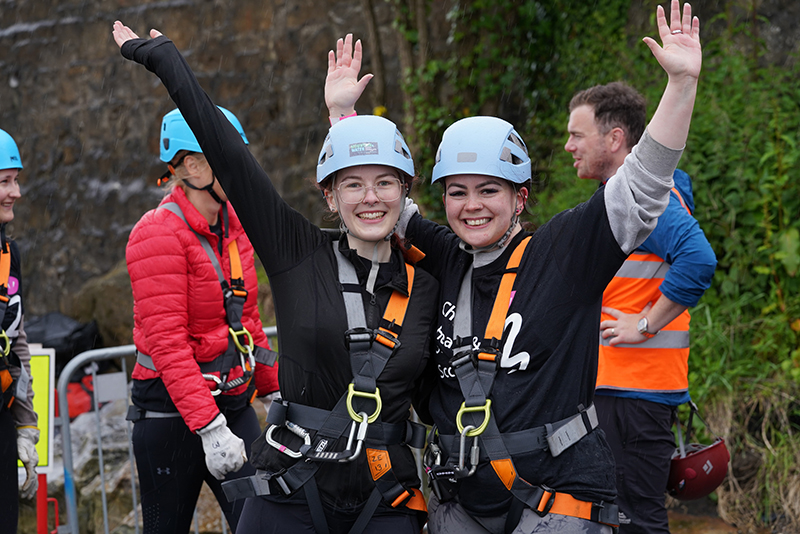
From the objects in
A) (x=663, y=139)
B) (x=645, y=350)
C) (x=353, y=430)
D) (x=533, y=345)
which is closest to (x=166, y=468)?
(x=353, y=430)

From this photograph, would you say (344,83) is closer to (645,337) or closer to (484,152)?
(484,152)

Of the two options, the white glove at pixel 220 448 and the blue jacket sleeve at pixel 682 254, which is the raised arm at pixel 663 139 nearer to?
the blue jacket sleeve at pixel 682 254

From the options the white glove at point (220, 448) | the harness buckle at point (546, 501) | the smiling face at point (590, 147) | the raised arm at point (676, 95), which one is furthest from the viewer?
the smiling face at point (590, 147)

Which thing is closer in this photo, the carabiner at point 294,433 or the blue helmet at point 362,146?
the carabiner at point 294,433

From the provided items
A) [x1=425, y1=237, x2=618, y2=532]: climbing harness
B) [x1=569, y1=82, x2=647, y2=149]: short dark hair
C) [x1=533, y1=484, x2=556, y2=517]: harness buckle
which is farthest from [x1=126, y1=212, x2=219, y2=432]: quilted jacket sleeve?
[x1=569, y1=82, x2=647, y2=149]: short dark hair

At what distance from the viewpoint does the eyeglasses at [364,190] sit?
105 inches

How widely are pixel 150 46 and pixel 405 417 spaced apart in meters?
1.56

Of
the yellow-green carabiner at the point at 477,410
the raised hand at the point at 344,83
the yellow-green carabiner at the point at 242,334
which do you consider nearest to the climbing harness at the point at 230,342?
the yellow-green carabiner at the point at 242,334

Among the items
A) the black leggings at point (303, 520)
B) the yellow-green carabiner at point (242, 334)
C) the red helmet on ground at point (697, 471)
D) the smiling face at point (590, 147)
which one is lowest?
the red helmet on ground at point (697, 471)

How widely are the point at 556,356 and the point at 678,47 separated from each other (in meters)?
1.01

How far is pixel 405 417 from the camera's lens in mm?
2617

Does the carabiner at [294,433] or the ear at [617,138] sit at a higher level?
the ear at [617,138]

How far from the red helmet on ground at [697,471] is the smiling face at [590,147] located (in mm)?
1416

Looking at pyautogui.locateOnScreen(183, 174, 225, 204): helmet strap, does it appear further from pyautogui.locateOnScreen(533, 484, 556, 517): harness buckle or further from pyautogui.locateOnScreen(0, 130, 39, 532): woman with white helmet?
pyautogui.locateOnScreen(533, 484, 556, 517): harness buckle
